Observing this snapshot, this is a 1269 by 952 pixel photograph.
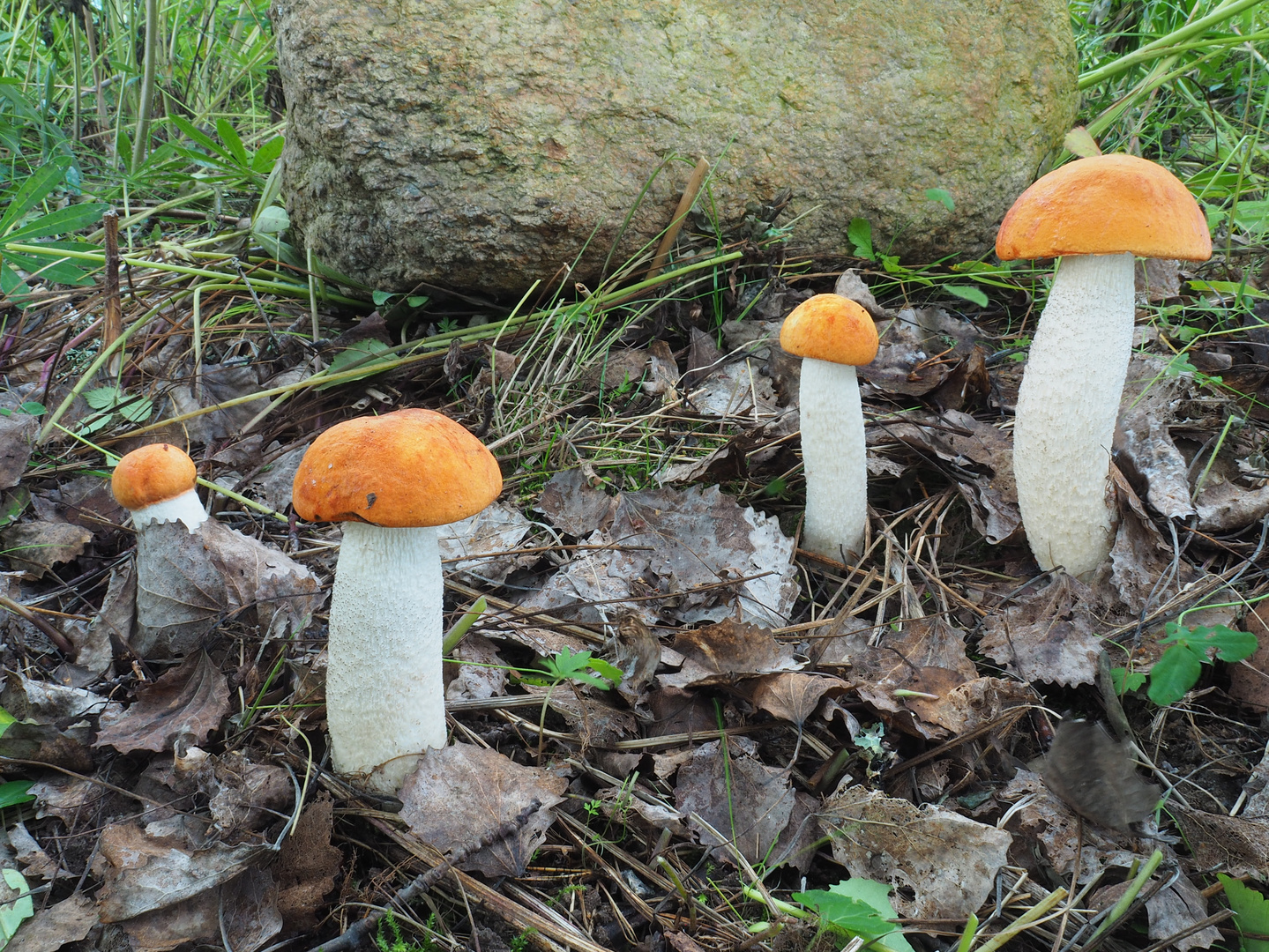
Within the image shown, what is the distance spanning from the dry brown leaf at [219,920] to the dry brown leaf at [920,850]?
4.35 feet

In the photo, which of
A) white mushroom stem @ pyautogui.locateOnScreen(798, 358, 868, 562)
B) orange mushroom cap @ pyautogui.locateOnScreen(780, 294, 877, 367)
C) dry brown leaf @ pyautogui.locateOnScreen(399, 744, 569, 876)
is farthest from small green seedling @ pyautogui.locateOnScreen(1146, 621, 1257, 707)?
dry brown leaf @ pyautogui.locateOnScreen(399, 744, 569, 876)

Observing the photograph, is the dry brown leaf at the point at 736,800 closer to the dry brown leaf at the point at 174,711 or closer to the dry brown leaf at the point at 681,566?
the dry brown leaf at the point at 681,566

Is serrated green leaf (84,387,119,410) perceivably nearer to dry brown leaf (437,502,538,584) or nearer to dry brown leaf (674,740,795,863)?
dry brown leaf (437,502,538,584)

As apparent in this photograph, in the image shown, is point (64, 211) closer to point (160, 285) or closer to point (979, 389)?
point (160, 285)

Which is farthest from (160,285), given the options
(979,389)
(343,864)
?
(979,389)

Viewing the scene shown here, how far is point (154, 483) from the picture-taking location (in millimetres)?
2422

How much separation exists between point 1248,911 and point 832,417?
5.29ft

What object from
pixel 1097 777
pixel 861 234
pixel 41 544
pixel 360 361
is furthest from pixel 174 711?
pixel 861 234

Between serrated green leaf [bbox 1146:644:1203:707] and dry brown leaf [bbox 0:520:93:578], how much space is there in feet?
11.2

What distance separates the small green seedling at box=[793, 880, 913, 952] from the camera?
1569 mm

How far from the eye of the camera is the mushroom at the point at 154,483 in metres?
2.42

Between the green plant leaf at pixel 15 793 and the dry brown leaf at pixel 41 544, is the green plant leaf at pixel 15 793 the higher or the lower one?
the lower one

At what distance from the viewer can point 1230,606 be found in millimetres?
2297

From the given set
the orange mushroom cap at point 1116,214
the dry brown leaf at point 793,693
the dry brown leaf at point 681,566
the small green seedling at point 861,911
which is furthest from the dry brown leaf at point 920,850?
the orange mushroom cap at point 1116,214
